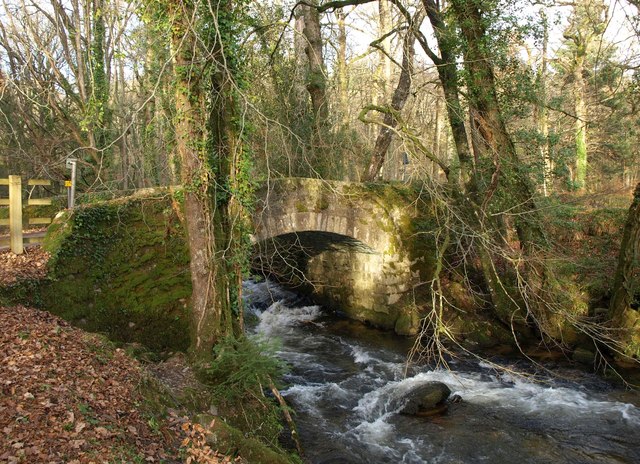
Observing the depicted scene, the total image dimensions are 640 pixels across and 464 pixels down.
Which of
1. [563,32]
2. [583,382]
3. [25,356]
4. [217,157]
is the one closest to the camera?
[25,356]

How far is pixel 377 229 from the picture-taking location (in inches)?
428

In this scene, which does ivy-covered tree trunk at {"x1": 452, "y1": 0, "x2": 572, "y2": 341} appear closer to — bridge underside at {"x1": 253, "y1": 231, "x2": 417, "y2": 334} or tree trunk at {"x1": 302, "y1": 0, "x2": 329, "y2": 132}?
bridge underside at {"x1": 253, "y1": 231, "x2": 417, "y2": 334}

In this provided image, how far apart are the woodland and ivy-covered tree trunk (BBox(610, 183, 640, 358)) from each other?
0.03m

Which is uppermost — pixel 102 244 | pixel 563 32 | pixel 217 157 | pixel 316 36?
pixel 563 32

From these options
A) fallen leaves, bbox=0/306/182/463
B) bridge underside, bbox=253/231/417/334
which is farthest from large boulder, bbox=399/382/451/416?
fallen leaves, bbox=0/306/182/463

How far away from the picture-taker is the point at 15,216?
294 inches

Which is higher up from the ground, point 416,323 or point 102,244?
point 102,244

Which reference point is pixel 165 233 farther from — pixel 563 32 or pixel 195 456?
pixel 563 32

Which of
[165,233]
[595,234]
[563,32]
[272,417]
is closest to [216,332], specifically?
[272,417]

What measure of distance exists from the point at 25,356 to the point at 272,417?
8.97 feet

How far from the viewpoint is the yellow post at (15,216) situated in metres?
7.38

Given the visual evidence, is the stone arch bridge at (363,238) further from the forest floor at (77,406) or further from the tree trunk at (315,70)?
the forest floor at (77,406)

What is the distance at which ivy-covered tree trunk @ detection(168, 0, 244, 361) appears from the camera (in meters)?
5.62

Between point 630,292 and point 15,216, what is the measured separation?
10322 mm
